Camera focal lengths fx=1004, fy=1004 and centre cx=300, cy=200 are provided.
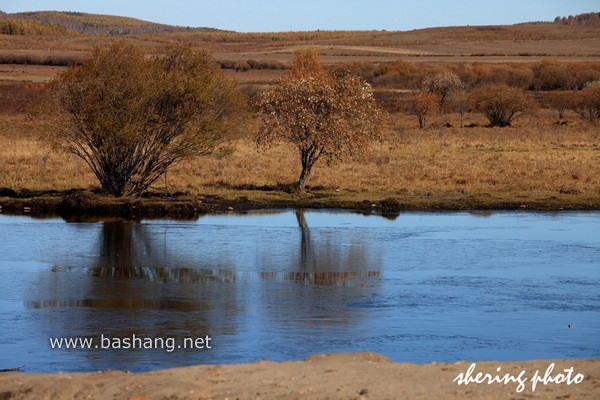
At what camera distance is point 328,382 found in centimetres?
898

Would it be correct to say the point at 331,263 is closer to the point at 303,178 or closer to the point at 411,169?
the point at 303,178

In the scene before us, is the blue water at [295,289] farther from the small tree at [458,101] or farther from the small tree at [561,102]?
the small tree at [458,101]

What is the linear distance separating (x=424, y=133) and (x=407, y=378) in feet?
118

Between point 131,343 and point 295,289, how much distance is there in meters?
4.04

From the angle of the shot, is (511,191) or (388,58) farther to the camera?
(388,58)

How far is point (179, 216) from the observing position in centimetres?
2402

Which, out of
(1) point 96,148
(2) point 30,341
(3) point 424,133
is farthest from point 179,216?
(3) point 424,133

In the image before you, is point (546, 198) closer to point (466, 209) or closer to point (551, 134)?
point (466, 209)

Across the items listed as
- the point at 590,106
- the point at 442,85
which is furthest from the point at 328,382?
the point at 442,85

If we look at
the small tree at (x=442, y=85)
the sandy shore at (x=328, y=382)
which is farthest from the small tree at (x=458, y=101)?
the sandy shore at (x=328, y=382)

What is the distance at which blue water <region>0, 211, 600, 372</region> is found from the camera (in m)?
11.6

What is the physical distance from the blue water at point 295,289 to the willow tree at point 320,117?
3.75 meters

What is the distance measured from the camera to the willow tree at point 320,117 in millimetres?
26516

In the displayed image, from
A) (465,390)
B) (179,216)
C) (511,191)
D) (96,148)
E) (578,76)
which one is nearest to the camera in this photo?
(465,390)
